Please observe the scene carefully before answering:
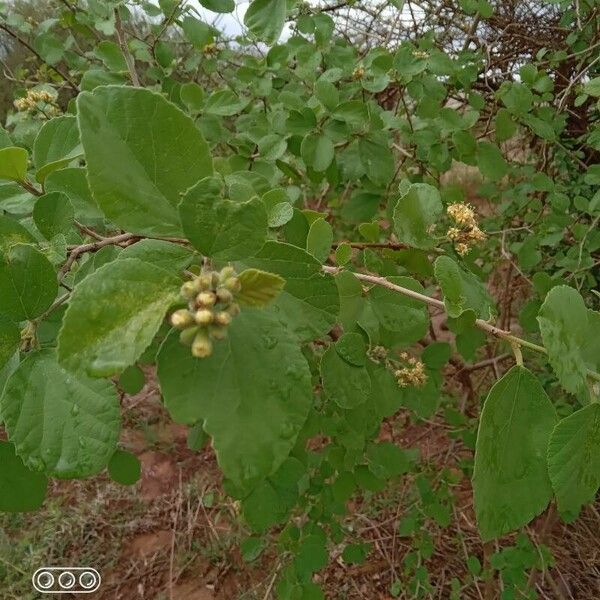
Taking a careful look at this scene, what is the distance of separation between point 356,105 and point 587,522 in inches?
86.6

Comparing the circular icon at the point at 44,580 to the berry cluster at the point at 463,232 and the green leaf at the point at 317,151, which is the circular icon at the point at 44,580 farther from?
the berry cluster at the point at 463,232

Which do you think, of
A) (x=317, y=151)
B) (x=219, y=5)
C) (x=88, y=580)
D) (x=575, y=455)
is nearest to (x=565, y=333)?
(x=575, y=455)

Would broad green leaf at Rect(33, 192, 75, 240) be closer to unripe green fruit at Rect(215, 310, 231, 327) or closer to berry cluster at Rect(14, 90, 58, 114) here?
unripe green fruit at Rect(215, 310, 231, 327)

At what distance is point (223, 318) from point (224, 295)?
0.02 metres

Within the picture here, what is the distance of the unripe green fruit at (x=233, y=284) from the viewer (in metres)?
0.51

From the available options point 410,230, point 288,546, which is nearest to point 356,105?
point 410,230

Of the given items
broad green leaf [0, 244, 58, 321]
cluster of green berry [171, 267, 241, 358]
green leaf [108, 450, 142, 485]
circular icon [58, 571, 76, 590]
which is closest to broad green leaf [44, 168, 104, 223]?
broad green leaf [0, 244, 58, 321]

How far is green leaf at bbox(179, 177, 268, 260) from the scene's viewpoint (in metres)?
0.54

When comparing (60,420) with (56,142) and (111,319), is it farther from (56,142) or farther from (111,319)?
(56,142)

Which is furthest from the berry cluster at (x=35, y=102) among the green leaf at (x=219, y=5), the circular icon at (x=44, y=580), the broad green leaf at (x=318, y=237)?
the circular icon at (x=44, y=580)

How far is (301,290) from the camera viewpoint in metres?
0.67

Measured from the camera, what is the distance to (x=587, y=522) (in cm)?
253

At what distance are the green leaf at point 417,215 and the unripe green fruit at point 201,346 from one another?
1.89 feet

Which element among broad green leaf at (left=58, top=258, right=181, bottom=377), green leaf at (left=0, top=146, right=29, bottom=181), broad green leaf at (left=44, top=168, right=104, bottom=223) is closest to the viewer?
broad green leaf at (left=58, top=258, right=181, bottom=377)
